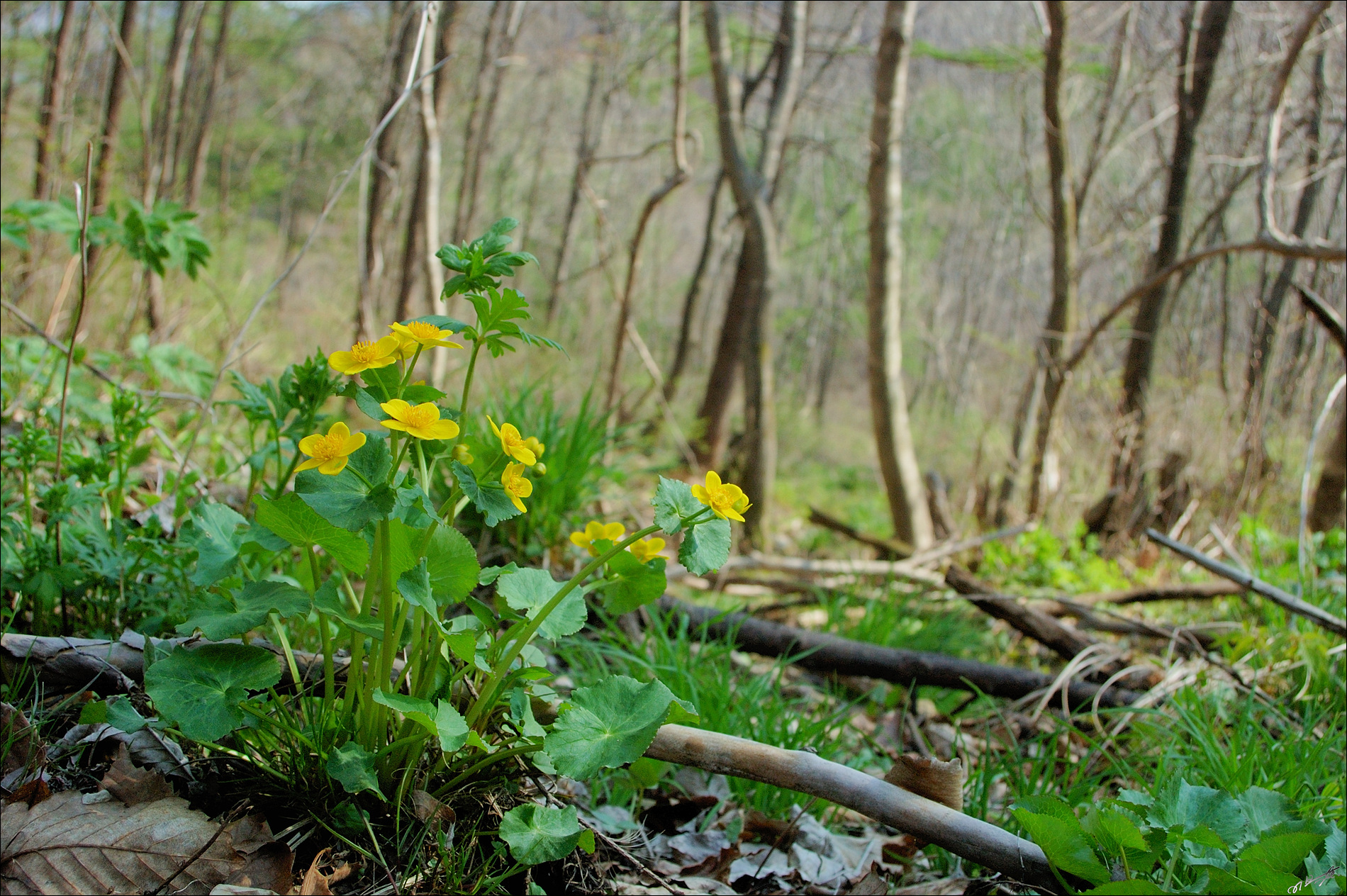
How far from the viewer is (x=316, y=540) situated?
103cm

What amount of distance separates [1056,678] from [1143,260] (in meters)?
4.84

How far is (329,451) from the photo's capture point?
92cm

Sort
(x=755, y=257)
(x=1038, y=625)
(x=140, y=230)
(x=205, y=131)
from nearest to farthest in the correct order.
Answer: (x=140, y=230) → (x=1038, y=625) → (x=755, y=257) → (x=205, y=131)

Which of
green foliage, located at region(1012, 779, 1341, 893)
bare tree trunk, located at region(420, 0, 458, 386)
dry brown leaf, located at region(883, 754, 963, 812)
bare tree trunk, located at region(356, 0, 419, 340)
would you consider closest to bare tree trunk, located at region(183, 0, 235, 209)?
bare tree trunk, located at region(356, 0, 419, 340)

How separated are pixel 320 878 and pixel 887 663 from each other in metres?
1.63

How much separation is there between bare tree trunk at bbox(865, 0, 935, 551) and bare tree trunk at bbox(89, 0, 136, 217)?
3855 mm

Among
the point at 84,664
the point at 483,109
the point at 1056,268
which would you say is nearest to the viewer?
the point at 84,664

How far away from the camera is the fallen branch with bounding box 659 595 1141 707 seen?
2262mm

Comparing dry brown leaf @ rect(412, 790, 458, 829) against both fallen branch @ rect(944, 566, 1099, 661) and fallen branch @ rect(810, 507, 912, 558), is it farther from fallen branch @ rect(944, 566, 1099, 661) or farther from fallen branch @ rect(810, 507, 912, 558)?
fallen branch @ rect(810, 507, 912, 558)

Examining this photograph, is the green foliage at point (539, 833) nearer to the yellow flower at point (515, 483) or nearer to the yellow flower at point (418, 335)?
the yellow flower at point (515, 483)

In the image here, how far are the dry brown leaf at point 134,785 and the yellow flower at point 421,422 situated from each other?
0.58 m

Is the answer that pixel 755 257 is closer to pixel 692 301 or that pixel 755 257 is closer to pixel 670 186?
pixel 670 186

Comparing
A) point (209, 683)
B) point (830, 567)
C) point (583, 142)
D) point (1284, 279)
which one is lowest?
point (830, 567)

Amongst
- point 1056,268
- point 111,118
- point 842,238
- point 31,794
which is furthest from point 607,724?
point 842,238
